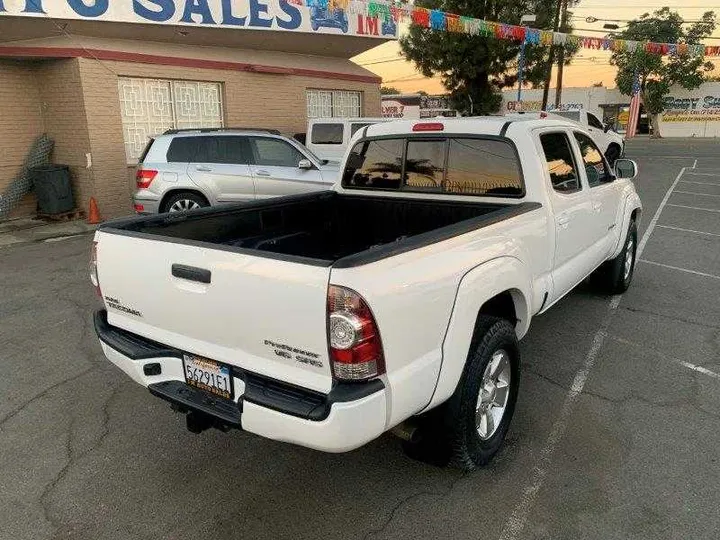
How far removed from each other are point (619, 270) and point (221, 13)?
993 centimetres

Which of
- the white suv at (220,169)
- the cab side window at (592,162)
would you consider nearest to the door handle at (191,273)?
the cab side window at (592,162)

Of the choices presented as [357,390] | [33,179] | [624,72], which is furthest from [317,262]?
[624,72]

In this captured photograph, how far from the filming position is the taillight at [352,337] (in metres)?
2.24

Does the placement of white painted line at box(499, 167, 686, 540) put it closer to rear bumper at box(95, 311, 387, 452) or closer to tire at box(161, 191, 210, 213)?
rear bumper at box(95, 311, 387, 452)

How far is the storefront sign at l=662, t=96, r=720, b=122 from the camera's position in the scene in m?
46.6

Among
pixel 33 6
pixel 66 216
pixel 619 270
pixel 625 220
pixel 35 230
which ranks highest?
pixel 33 6

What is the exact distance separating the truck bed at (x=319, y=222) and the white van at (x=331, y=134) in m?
8.60

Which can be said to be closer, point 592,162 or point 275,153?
point 592,162

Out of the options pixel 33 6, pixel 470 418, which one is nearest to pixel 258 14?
pixel 33 6

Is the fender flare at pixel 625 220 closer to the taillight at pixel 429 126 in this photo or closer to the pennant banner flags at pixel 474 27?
the taillight at pixel 429 126

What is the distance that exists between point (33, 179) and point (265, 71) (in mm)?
5689

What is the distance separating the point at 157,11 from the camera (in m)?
11.2

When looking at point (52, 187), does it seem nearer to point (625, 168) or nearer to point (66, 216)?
point (66, 216)

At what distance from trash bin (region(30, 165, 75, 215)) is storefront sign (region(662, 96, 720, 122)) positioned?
157 feet
